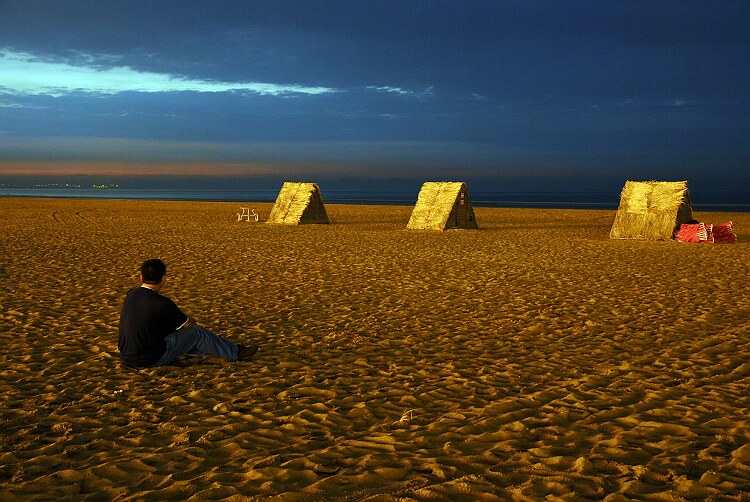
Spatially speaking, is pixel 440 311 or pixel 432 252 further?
pixel 432 252

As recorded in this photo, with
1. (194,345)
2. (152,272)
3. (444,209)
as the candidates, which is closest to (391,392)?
(194,345)

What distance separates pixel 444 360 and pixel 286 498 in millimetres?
3342

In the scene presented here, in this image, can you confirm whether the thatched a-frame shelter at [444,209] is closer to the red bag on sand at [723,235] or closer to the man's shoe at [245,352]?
the red bag on sand at [723,235]

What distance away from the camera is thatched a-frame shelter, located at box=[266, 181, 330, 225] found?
27969 millimetres

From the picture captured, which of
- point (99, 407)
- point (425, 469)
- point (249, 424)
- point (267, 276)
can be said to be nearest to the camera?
point (425, 469)

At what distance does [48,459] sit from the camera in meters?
4.26

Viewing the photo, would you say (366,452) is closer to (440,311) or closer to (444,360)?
(444,360)

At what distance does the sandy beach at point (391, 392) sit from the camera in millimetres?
3992

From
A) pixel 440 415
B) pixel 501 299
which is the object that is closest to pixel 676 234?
pixel 501 299

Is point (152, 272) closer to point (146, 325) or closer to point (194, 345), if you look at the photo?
point (146, 325)

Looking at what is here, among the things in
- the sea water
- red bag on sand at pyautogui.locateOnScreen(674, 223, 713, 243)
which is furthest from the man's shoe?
the sea water

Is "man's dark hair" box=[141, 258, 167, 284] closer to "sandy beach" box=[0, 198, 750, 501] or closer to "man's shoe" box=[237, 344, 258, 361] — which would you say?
"sandy beach" box=[0, 198, 750, 501]

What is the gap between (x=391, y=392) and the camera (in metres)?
5.76

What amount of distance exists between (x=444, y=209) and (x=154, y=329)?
19.6m
